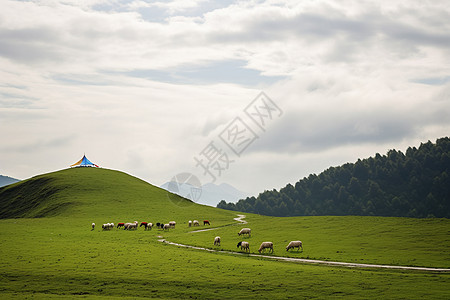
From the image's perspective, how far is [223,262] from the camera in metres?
48.0

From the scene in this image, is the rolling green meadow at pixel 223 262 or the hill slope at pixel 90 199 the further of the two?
the hill slope at pixel 90 199

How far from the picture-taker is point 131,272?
142 ft

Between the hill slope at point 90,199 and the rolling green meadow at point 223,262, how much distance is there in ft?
60.3

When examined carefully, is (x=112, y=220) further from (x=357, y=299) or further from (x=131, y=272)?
(x=357, y=299)

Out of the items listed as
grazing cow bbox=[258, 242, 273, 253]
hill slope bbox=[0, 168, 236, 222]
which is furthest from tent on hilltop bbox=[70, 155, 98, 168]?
grazing cow bbox=[258, 242, 273, 253]

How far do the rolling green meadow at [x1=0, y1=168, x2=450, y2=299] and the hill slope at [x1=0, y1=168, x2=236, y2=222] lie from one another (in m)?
18.4

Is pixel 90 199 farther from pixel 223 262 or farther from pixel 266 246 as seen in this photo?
pixel 223 262

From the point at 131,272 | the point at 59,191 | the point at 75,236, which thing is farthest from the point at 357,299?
the point at 59,191

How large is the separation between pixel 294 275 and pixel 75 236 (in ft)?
162

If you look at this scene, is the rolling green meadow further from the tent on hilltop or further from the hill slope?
the tent on hilltop

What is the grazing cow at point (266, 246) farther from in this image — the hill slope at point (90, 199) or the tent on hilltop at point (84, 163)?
the tent on hilltop at point (84, 163)

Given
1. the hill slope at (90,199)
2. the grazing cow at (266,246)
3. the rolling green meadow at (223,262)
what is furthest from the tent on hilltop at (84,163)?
the grazing cow at (266,246)

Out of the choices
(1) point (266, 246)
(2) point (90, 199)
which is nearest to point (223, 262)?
(1) point (266, 246)

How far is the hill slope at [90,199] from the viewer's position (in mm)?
117875
